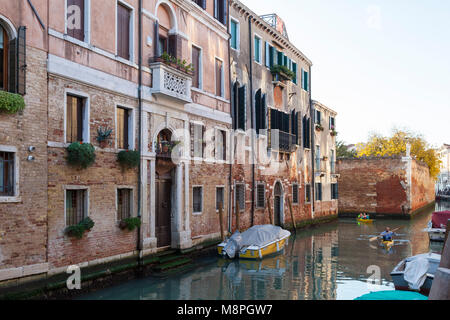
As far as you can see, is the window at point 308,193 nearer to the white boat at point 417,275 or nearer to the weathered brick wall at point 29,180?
the white boat at point 417,275

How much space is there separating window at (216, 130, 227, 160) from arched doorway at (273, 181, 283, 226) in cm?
581

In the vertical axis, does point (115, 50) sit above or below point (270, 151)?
above

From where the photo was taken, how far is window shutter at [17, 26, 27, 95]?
26.2ft

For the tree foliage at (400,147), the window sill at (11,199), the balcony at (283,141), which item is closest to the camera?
the window sill at (11,199)

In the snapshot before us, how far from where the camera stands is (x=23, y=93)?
8047 mm

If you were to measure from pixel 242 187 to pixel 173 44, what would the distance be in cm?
655

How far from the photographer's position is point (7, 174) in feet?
25.9

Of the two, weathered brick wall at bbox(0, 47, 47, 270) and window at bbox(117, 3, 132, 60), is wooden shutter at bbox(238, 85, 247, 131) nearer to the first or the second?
window at bbox(117, 3, 132, 60)

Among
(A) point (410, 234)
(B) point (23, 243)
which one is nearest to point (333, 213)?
(A) point (410, 234)

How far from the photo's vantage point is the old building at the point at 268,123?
17.3 meters

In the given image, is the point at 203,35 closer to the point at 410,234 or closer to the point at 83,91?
the point at 83,91

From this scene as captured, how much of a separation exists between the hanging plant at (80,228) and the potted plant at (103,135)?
1.75 meters

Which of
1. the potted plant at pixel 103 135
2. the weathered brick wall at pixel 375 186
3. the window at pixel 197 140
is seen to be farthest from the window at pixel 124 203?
the weathered brick wall at pixel 375 186

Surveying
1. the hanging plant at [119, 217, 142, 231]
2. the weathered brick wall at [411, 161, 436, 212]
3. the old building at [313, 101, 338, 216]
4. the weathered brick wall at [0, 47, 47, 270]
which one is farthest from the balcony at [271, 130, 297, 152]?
the weathered brick wall at [411, 161, 436, 212]
